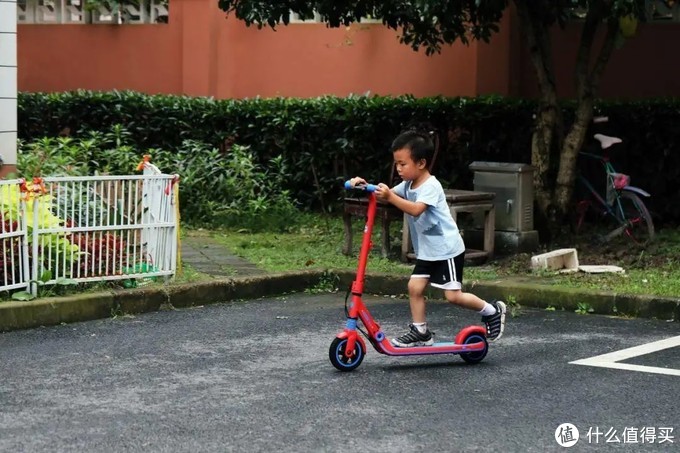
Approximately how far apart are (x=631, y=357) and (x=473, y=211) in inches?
143

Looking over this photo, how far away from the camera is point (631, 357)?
287 inches

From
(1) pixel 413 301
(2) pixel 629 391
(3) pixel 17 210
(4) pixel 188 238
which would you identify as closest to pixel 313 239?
(4) pixel 188 238

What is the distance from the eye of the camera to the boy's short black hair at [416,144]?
277 inches

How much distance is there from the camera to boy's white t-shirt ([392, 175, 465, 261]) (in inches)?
279

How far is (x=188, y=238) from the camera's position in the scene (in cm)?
1234

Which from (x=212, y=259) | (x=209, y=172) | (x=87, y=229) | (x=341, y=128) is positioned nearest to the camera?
(x=87, y=229)

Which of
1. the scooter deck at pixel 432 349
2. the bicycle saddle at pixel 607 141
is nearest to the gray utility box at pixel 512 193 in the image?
the bicycle saddle at pixel 607 141

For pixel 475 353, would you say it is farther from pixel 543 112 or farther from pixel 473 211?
pixel 543 112

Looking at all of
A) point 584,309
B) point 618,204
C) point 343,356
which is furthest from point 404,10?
point 343,356

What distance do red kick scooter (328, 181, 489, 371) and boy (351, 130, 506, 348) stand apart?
0.31ft

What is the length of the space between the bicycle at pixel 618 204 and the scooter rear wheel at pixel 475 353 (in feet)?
16.7

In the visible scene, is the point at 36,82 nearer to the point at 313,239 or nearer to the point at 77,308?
the point at 313,239

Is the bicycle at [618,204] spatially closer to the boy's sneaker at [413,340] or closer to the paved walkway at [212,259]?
the paved walkway at [212,259]

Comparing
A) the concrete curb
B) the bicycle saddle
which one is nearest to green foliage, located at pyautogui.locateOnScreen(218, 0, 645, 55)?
the bicycle saddle
